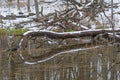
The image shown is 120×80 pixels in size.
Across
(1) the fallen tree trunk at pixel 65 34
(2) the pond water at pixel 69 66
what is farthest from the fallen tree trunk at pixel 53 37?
(2) the pond water at pixel 69 66

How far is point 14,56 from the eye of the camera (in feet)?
40.4

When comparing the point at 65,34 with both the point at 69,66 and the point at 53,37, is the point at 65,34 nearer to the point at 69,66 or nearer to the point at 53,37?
the point at 53,37

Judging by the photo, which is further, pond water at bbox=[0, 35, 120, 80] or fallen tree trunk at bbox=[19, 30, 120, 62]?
fallen tree trunk at bbox=[19, 30, 120, 62]

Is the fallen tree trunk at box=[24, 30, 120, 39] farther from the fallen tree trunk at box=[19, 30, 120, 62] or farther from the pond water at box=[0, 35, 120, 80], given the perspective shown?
the pond water at box=[0, 35, 120, 80]

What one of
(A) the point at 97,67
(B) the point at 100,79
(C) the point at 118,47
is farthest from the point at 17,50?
(B) the point at 100,79

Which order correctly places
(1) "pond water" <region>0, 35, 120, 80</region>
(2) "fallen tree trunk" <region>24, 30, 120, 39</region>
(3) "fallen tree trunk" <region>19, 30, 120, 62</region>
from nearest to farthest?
(1) "pond water" <region>0, 35, 120, 80</region> → (3) "fallen tree trunk" <region>19, 30, 120, 62</region> → (2) "fallen tree trunk" <region>24, 30, 120, 39</region>

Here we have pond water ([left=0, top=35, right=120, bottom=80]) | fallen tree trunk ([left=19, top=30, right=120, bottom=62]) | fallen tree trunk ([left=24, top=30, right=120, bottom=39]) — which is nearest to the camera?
pond water ([left=0, top=35, right=120, bottom=80])

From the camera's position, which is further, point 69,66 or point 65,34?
point 65,34

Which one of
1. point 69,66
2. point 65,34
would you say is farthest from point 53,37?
point 69,66

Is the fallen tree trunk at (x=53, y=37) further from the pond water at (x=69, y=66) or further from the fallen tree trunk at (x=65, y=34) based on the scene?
the pond water at (x=69, y=66)

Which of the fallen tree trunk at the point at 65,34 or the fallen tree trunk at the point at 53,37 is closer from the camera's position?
the fallen tree trunk at the point at 53,37

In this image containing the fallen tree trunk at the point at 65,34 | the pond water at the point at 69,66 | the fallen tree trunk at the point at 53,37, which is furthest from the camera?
the fallen tree trunk at the point at 65,34

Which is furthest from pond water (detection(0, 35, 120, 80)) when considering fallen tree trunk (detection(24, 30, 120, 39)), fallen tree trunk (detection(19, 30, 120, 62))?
fallen tree trunk (detection(24, 30, 120, 39))

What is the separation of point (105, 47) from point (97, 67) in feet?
13.1
